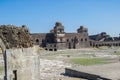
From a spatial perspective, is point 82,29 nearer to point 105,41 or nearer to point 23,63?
point 105,41

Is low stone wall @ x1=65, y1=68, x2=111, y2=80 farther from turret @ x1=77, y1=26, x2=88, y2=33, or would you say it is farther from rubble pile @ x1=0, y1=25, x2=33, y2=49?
turret @ x1=77, y1=26, x2=88, y2=33

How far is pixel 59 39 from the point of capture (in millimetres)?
65438

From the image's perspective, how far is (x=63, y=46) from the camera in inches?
2559

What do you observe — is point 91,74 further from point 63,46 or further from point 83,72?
point 63,46

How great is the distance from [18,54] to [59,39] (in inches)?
2185

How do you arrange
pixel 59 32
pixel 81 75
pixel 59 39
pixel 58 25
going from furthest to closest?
pixel 58 25
pixel 59 32
pixel 59 39
pixel 81 75

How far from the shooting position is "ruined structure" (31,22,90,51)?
63959mm

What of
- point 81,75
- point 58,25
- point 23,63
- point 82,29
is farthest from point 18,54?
point 82,29

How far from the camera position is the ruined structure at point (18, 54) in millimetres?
9781

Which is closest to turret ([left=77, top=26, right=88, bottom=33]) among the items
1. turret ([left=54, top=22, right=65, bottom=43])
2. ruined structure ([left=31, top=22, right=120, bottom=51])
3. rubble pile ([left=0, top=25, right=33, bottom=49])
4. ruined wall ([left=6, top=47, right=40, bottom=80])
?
ruined structure ([left=31, top=22, right=120, bottom=51])

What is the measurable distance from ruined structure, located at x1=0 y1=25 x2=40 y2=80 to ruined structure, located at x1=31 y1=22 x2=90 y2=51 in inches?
2056

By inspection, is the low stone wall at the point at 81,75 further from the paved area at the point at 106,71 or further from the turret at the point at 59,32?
the turret at the point at 59,32

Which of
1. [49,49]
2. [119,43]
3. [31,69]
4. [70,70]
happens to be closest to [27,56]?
Answer: [31,69]

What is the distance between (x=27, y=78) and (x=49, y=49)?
52.6m
